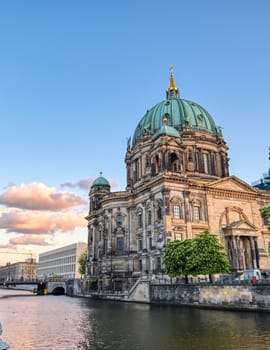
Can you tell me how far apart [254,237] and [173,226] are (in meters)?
15.2

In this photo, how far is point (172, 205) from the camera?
55531 mm

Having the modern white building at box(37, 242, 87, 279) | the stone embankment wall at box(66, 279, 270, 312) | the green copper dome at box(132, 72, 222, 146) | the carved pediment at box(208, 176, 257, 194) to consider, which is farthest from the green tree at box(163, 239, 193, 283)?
the modern white building at box(37, 242, 87, 279)

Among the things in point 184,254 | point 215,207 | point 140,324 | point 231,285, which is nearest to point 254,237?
point 215,207

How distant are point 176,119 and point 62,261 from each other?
4157 inches

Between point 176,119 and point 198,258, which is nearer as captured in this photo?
point 198,258

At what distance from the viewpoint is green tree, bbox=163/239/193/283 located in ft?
144

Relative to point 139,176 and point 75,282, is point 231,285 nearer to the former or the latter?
point 139,176

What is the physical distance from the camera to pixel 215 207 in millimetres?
59844

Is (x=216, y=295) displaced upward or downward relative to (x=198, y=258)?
downward

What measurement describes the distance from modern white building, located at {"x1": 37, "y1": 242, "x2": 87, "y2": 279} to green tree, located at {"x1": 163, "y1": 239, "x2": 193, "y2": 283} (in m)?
96.9

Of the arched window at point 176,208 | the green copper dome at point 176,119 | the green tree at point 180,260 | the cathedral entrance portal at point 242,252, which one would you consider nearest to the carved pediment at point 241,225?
the cathedral entrance portal at point 242,252

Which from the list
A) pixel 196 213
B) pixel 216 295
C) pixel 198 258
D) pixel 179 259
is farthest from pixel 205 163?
pixel 216 295

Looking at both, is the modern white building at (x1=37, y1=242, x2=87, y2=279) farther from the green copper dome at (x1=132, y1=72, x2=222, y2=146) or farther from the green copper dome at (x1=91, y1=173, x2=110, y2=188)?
the green copper dome at (x1=132, y1=72, x2=222, y2=146)

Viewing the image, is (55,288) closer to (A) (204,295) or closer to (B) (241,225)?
(B) (241,225)
